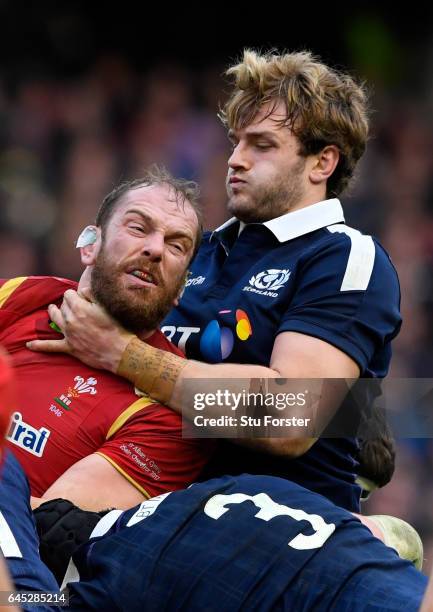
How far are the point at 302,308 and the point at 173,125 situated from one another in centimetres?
572

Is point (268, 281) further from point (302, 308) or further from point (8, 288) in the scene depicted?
point (8, 288)

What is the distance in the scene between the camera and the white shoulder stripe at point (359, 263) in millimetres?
3836

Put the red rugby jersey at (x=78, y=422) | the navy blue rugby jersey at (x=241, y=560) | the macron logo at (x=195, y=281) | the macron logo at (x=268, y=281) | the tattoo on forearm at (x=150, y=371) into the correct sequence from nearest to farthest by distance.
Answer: the navy blue rugby jersey at (x=241, y=560)
the red rugby jersey at (x=78, y=422)
the tattoo on forearm at (x=150, y=371)
the macron logo at (x=268, y=281)
the macron logo at (x=195, y=281)

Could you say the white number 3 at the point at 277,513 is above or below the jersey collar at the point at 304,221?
below

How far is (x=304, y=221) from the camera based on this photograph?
4.12m

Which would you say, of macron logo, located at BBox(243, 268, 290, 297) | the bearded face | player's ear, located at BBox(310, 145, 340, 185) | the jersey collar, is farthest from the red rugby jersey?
player's ear, located at BBox(310, 145, 340, 185)

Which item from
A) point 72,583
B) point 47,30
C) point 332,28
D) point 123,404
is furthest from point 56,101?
point 72,583

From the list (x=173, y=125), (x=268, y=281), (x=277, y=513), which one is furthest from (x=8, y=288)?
(x=173, y=125)

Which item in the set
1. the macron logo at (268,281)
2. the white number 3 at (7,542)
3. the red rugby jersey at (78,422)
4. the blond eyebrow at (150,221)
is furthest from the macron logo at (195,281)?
the white number 3 at (7,542)

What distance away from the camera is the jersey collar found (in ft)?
13.4

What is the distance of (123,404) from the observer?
11.9ft

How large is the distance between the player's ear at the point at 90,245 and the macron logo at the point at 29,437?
0.62 metres

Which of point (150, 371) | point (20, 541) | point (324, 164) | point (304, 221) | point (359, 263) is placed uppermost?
point (324, 164)

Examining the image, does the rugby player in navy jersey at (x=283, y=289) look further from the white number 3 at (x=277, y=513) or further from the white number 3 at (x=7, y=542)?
the white number 3 at (x=7, y=542)
